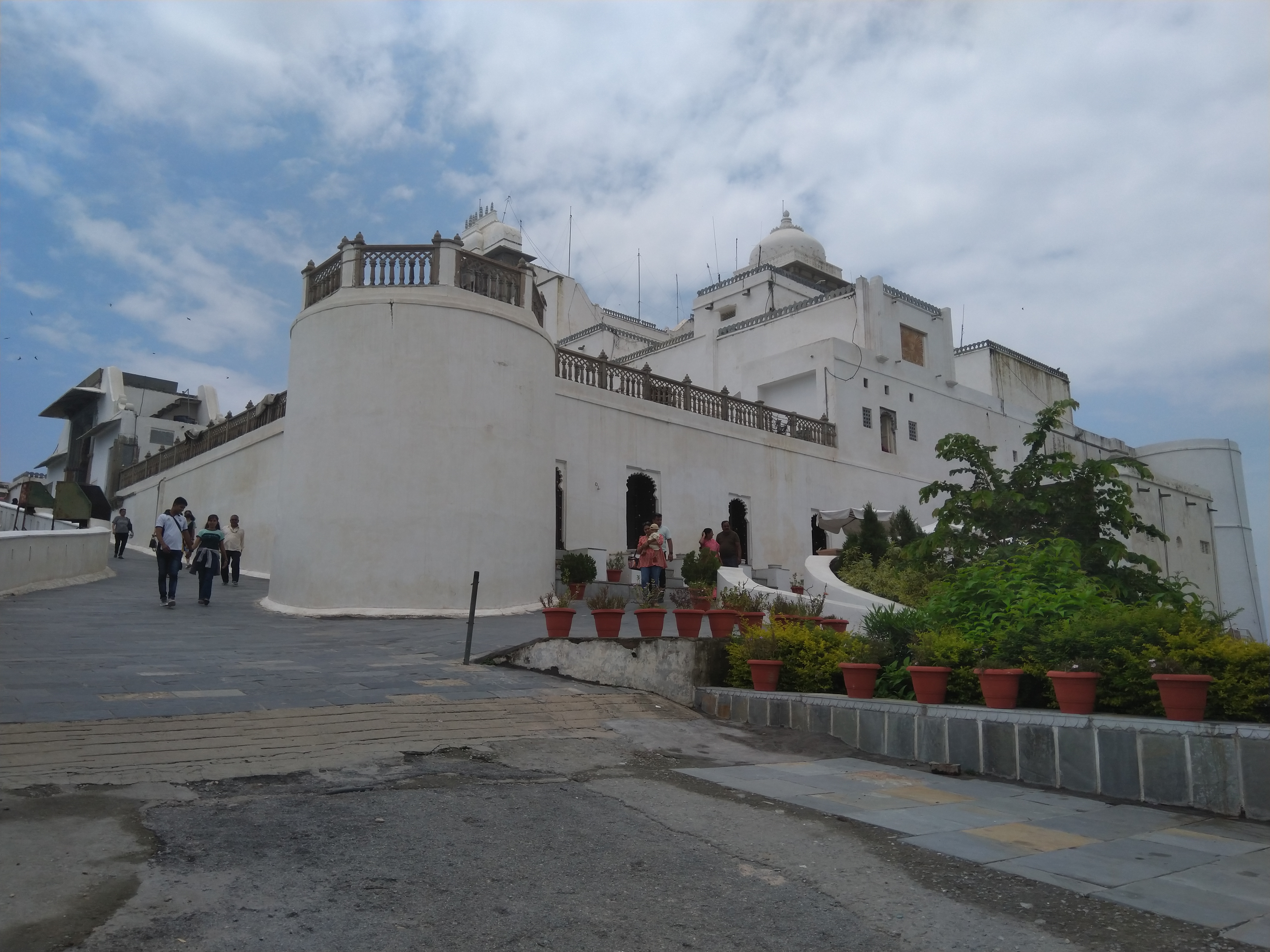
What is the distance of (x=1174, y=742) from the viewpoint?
17.2ft

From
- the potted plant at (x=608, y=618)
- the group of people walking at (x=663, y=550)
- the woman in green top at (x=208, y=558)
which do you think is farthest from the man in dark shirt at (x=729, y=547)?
the woman in green top at (x=208, y=558)

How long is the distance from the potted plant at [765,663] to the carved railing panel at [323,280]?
10.6 metres

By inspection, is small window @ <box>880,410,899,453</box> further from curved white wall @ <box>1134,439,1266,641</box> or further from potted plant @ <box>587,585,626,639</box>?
potted plant @ <box>587,585,626,639</box>

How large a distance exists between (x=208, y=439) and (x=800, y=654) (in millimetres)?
22522

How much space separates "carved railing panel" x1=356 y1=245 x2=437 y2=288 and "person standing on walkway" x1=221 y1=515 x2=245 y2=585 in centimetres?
688

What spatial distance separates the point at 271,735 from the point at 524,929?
350 cm

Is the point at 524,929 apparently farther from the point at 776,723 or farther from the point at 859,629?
the point at 859,629

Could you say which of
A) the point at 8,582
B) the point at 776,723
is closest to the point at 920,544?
the point at 776,723

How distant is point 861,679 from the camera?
7621 mm

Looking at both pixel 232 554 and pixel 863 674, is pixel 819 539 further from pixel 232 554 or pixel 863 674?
pixel 863 674

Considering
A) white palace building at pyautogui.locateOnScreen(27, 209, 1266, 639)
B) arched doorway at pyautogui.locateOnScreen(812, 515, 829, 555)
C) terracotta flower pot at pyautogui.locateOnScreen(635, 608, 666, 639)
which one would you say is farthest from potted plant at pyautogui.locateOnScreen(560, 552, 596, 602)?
arched doorway at pyautogui.locateOnScreen(812, 515, 829, 555)

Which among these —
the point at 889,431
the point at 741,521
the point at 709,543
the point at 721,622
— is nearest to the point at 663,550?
the point at 709,543

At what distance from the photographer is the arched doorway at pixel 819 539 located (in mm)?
25844

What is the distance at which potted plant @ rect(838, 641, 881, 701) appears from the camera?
7.60 meters
